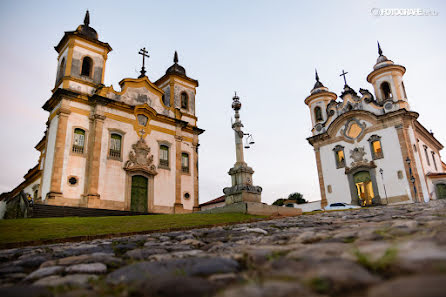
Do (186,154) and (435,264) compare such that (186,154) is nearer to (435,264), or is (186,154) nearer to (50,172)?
(50,172)

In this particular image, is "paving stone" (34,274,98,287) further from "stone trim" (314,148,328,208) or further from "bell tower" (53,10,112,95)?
"stone trim" (314,148,328,208)

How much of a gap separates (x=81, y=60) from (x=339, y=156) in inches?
932

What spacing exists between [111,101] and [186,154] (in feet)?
22.4

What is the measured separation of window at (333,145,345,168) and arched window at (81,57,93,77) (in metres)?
22.6

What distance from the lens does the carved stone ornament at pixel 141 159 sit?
20.7 meters

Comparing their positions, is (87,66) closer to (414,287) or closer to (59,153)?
(59,153)

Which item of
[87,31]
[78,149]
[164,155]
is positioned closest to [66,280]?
[78,149]

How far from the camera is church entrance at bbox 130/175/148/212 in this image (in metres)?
20.5

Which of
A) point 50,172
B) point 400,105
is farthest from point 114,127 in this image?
point 400,105

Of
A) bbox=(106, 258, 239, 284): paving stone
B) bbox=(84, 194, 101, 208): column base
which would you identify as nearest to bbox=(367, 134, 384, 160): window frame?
bbox=(84, 194, 101, 208): column base

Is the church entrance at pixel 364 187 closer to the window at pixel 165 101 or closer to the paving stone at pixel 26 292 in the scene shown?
the window at pixel 165 101

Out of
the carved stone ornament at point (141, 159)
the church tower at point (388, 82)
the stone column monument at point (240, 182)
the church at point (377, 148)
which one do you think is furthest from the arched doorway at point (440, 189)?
the carved stone ornament at point (141, 159)

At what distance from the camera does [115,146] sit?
20547mm

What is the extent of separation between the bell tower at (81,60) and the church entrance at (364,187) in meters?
22.7
